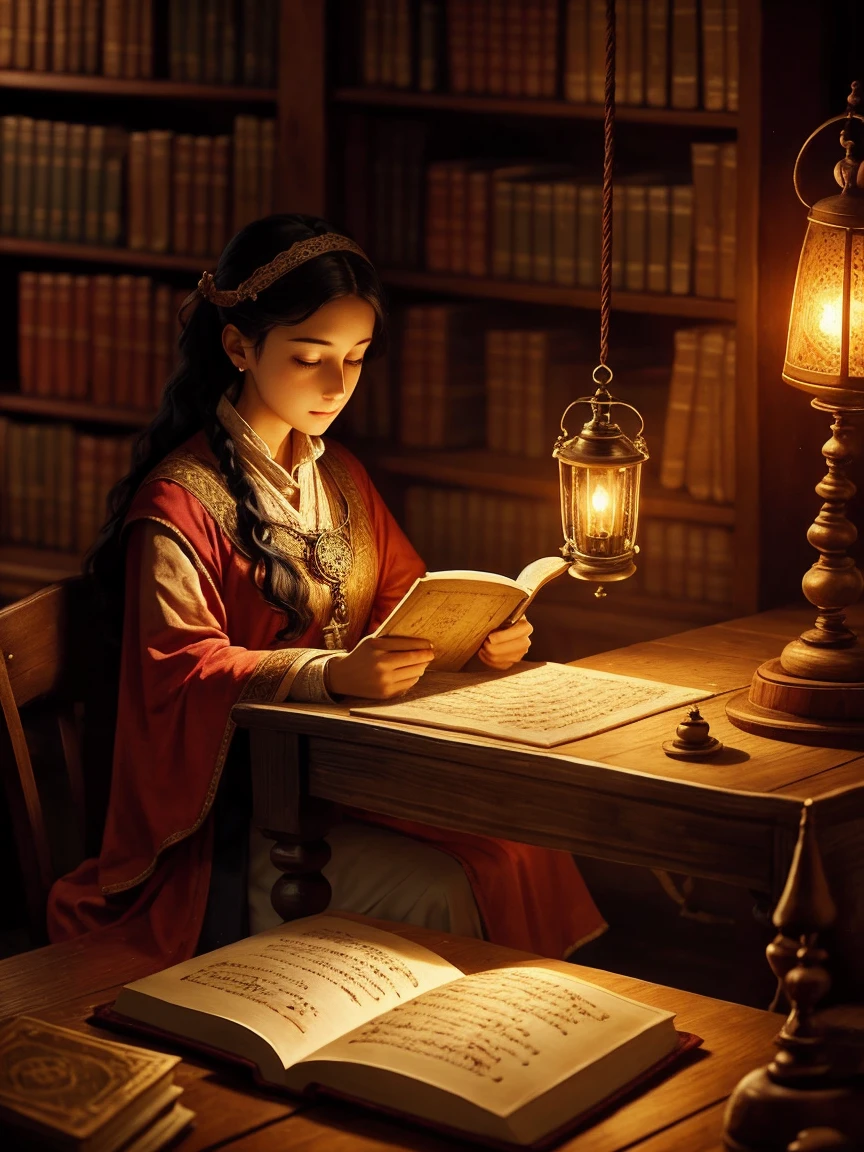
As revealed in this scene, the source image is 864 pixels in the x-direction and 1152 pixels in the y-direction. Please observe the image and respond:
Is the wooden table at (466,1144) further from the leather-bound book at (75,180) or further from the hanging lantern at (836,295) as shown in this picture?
the leather-bound book at (75,180)

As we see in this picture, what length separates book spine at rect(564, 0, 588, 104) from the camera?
3.71 meters

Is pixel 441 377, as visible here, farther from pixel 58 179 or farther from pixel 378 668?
pixel 378 668

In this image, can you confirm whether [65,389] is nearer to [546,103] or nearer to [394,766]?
[546,103]

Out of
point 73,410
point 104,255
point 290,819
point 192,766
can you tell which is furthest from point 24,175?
point 290,819

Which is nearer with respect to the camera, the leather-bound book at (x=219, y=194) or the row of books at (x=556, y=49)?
the row of books at (x=556, y=49)

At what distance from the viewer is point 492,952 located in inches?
94.4

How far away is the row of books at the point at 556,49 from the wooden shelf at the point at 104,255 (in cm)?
59

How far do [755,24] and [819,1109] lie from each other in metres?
2.06

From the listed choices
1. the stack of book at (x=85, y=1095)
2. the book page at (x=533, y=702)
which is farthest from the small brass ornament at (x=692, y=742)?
the stack of book at (x=85, y=1095)

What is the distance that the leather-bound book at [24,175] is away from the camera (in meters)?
4.55

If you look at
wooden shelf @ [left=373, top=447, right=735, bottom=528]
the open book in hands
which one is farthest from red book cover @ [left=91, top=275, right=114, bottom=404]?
the open book in hands

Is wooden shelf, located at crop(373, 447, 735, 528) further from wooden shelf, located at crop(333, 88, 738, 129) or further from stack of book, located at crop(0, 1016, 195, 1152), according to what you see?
stack of book, located at crop(0, 1016, 195, 1152)

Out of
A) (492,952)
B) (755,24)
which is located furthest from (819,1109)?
(755,24)

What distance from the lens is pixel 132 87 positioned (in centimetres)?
429
